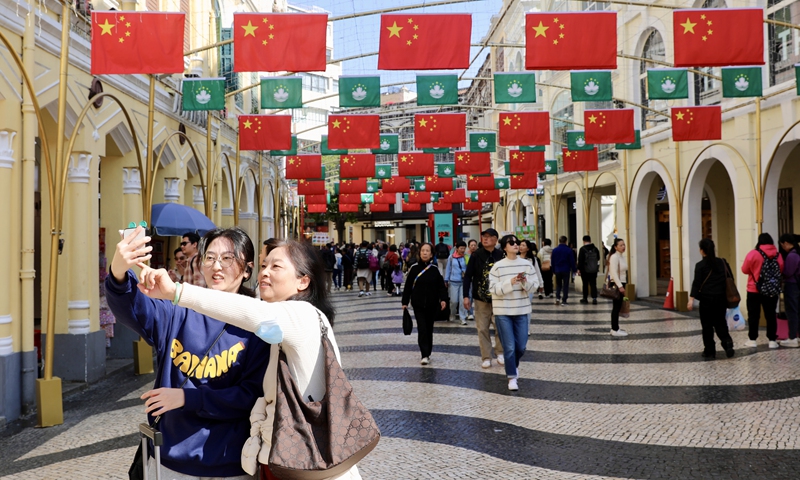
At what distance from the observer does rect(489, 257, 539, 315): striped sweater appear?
333 inches

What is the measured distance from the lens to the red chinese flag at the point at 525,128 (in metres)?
16.1

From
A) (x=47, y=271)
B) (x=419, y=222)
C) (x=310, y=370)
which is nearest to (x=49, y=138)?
(x=47, y=271)

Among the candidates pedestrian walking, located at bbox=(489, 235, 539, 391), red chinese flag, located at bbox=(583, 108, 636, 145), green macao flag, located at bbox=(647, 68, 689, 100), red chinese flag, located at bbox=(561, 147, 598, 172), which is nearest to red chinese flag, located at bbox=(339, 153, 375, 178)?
red chinese flag, located at bbox=(561, 147, 598, 172)

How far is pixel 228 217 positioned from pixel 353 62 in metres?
9.51

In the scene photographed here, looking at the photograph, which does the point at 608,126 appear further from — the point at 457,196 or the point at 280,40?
the point at 457,196

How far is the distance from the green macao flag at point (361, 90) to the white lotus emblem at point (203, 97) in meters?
2.31

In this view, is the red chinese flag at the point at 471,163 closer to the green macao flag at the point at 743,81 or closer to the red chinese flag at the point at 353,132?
the red chinese flag at the point at 353,132

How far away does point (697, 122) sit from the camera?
13.9m

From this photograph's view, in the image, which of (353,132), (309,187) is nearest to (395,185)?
(309,187)

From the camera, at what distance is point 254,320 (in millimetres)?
2219

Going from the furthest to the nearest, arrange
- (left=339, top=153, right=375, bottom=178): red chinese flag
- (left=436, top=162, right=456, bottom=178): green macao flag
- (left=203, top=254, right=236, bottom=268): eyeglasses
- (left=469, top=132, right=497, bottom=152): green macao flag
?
(left=436, top=162, right=456, bottom=178): green macao flag, (left=339, top=153, right=375, bottom=178): red chinese flag, (left=469, top=132, right=497, bottom=152): green macao flag, (left=203, top=254, right=236, bottom=268): eyeglasses

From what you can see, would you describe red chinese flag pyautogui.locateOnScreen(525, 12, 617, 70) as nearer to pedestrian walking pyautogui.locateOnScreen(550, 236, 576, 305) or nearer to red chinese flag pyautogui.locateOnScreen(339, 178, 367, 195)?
pedestrian walking pyautogui.locateOnScreen(550, 236, 576, 305)

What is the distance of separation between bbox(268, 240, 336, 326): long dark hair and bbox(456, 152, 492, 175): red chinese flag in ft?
64.5

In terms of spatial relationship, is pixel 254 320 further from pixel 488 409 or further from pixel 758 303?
pixel 758 303
